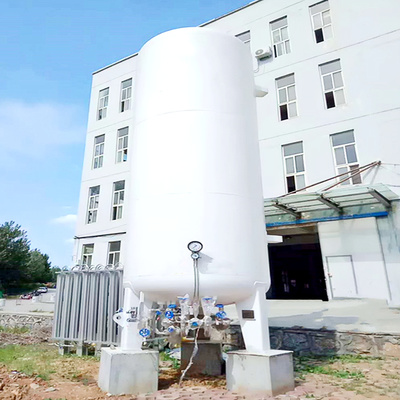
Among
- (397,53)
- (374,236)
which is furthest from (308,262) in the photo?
(397,53)

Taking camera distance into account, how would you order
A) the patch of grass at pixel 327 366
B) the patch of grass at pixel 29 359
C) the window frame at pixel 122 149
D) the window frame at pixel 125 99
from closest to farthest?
the patch of grass at pixel 327 366
the patch of grass at pixel 29 359
the window frame at pixel 122 149
the window frame at pixel 125 99

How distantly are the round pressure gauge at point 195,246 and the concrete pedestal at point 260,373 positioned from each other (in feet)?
4.94

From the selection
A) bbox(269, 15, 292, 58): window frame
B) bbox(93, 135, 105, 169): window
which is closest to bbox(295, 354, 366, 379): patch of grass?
bbox(269, 15, 292, 58): window frame

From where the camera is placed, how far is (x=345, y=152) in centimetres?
1302

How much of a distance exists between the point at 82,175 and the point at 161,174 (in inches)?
686

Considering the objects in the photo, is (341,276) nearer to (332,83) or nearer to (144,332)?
(332,83)

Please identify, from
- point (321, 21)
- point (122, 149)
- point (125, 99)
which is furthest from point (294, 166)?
point (125, 99)

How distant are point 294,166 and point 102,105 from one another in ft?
46.7

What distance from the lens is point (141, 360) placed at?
14.3 feet

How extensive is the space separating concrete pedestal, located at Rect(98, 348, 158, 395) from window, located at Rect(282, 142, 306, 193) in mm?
10969

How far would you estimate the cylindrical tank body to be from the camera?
14.5 feet

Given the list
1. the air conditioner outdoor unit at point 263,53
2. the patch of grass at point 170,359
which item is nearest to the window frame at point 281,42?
the air conditioner outdoor unit at point 263,53

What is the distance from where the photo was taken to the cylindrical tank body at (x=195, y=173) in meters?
4.42

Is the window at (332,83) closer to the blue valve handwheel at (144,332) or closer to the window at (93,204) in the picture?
the blue valve handwheel at (144,332)
